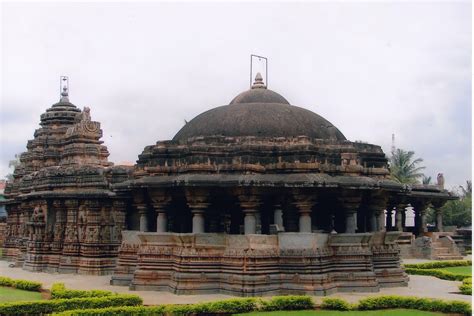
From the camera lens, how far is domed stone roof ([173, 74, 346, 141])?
15164 mm

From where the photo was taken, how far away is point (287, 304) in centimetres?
1168

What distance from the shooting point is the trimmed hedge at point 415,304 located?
441 inches

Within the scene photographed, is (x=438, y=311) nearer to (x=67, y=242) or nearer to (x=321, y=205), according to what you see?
(x=321, y=205)

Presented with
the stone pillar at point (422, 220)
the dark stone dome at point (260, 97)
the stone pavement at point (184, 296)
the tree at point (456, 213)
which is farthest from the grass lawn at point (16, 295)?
the tree at point (456, 213)

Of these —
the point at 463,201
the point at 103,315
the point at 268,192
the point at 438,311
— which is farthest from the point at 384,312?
the point at 463,201

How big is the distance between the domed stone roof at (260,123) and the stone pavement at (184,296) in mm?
3897

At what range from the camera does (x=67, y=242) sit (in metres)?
20.1

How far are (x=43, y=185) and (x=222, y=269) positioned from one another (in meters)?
9.84

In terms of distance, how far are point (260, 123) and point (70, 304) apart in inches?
241

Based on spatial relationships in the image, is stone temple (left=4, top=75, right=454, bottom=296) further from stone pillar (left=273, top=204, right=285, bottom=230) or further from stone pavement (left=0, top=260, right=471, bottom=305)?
stone pavement (left=0, top=260, right=471, bottom=305)

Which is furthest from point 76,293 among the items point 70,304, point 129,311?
point 129,311

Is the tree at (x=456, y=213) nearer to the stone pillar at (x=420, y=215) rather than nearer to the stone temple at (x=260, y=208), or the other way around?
the stone pillar at (x=420, y=215)

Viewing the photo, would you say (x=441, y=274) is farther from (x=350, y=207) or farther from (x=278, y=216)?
(x=278, y=216)

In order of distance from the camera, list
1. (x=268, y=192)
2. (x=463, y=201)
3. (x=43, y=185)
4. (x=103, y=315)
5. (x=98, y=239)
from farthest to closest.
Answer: (x=463, y=201) → (x=43, y=185) → (x=98, y=239) → (x=268, y=192) → (x=103, y=315)
